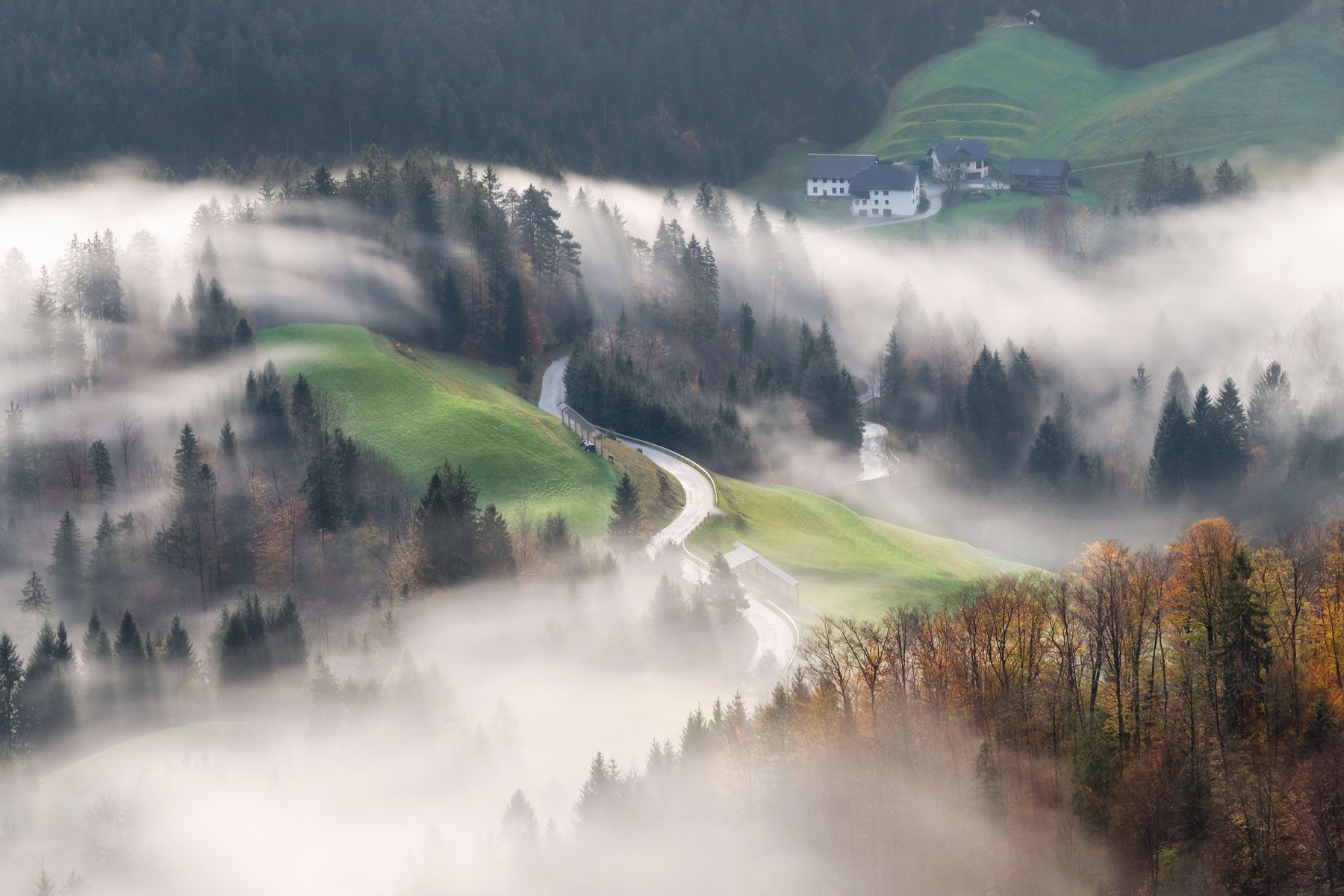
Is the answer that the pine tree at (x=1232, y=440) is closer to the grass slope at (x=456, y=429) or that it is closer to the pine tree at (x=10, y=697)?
the grass slope at (x=456, y=429)

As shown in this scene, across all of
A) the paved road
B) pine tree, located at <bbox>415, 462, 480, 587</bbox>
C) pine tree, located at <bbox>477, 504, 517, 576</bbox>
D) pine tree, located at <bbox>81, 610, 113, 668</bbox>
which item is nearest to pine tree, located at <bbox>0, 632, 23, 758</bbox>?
pine tree, located at <bbox>81, 610, 113, 668</bbox>

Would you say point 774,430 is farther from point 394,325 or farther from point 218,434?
point 218,434

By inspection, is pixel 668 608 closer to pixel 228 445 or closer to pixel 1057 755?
pixel 1057 755

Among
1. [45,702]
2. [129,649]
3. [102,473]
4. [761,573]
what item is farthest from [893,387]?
[45,702]

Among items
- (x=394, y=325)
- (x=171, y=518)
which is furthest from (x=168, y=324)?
(x=171, y=518)

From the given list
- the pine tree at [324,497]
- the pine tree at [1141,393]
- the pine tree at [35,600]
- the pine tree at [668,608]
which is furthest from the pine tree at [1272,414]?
the pine tree at [35,600]

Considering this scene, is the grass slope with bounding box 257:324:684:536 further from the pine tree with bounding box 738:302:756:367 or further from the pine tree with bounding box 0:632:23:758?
the pine tree with bounding box 738:302:756:367
